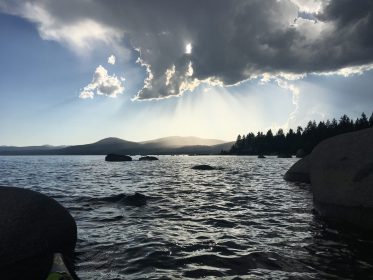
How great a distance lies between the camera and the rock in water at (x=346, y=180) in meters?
10.5

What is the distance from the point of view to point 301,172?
26.6 meters

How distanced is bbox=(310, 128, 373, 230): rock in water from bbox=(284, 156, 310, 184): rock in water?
1296 cm

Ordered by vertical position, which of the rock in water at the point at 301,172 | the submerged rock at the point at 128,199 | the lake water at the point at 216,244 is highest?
the rock in water at the point at 301,172

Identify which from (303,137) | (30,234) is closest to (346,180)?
(30,234)

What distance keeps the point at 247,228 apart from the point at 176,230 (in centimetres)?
239

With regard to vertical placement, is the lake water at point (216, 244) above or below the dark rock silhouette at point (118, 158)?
below

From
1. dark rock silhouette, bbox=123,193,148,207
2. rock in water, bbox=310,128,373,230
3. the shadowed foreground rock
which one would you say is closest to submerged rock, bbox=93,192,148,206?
dark rock silhouette, bbox=123,193,148,207

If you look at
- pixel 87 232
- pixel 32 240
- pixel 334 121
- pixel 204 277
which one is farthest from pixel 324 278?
pixel 334 121

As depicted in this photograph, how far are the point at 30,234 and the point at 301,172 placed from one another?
2283 centimetres

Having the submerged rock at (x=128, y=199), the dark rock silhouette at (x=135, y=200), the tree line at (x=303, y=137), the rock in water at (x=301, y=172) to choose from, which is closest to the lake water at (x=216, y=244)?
the dark rock silhouette at (x=135, y=200)

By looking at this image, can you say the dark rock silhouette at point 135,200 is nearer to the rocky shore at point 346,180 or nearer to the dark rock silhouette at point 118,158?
the rocky shore at point 346,180

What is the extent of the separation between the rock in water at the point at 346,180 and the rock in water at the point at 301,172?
12961 millimetres

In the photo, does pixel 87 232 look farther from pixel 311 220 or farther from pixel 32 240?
pixel 311 220

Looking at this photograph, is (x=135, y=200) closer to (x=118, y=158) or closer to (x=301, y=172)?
(x=301, y=172)
